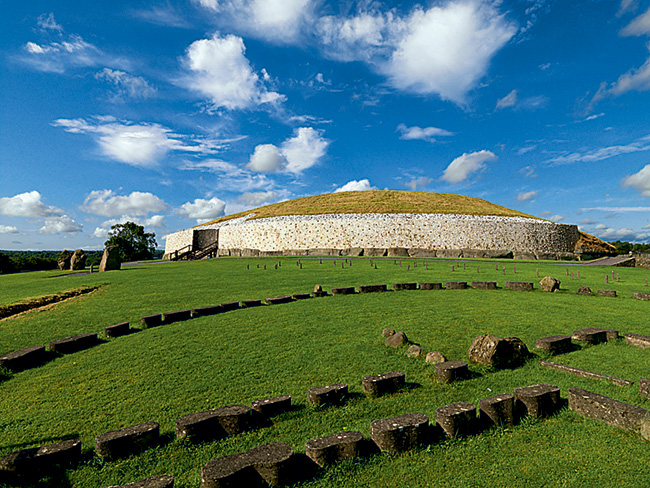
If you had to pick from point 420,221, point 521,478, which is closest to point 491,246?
point 420,221

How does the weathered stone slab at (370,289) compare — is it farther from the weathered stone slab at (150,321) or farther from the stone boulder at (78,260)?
the stone boulder at (78,260)

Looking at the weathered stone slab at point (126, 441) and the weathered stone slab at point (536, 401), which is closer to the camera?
the weathered stone slab at point (126, 441)

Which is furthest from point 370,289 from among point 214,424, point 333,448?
point 333,448

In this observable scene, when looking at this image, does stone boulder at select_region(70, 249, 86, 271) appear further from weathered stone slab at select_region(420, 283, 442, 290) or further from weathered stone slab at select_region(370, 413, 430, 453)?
weathered stone slab at select_region(370, 413, 430, 453)

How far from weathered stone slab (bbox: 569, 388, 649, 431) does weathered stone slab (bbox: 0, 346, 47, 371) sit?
1007 cm

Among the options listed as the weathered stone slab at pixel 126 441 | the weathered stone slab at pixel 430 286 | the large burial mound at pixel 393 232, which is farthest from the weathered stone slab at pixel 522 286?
the large burial mound at pixel 393 232

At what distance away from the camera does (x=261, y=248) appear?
54281 mm

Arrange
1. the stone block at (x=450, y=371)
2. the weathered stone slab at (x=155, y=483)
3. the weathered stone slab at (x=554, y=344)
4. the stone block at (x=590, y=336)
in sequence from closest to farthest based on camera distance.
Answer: the weathered stone slab at (x=155, y=483) → the stone block at (x=450, y=371) → the weathered stone slab at (x=554, y=344) → the stone block at (x=590, y=336)

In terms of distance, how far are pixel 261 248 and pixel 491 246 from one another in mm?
36352

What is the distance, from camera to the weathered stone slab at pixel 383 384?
5.12 meters

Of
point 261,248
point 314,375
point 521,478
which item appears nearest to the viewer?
point 521,478

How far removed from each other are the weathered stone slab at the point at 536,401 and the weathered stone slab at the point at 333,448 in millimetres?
2436

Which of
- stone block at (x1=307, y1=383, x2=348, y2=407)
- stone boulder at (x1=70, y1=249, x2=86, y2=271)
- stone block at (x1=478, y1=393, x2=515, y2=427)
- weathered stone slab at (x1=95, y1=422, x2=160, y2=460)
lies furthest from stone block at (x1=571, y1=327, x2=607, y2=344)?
stone boulder at (x1=70, y1=249, x2=86, y2=271)

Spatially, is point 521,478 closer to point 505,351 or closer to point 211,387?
point 505,351
